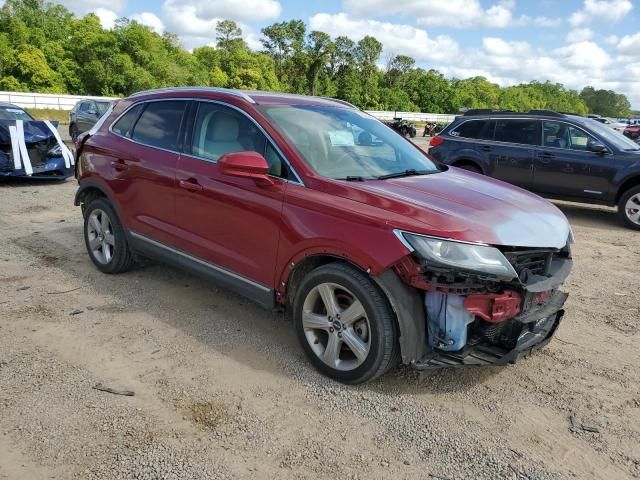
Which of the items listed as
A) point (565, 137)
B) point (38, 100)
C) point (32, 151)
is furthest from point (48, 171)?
point (38, 100)

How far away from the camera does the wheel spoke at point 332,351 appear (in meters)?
3.41

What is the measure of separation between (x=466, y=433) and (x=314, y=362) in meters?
1.04

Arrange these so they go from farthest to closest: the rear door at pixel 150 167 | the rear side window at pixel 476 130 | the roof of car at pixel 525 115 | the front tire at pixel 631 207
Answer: the rear side window at pixel 476 130
the roof of car at pixel 525 115
the front tire at pixel 631 207
the rear door at pixel 150 167

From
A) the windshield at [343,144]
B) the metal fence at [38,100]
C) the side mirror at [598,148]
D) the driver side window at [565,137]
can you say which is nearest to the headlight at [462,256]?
the windshield at [343,144]

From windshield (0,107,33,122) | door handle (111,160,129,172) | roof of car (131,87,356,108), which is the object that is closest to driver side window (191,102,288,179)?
roof of car (131,87,356,108)

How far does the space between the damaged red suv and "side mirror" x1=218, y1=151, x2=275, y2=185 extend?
15mm

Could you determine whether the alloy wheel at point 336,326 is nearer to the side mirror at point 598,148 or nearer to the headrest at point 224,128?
the headrest at point 224,128

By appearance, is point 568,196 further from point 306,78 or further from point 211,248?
point 306,78

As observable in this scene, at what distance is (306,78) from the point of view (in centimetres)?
7956

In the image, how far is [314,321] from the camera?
349 cm

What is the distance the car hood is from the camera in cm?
304

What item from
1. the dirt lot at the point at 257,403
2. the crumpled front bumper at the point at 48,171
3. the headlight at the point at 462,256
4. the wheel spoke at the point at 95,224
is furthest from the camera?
the crumpled front bumper at the point at 48,171

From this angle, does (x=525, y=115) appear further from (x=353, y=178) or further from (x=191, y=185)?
(x=191, y=185)

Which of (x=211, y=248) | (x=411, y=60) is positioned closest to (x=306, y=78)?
(x=411, y=60)
